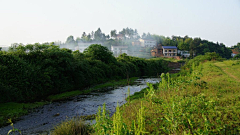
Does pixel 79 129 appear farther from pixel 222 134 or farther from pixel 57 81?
pixel 57 81

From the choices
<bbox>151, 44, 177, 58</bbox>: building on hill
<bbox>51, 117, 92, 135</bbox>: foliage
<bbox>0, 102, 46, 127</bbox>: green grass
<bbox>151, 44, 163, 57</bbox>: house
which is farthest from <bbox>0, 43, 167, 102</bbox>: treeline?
<bbox>151, 44, 177, 58</bbox>: building on hill

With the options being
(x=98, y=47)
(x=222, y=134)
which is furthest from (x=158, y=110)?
(x=98, y=47)

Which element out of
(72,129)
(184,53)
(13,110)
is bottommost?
(13,110)

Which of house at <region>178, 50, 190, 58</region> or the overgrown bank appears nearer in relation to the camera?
the overgrown bank

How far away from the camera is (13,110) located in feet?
42.5

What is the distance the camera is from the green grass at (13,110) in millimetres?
11789

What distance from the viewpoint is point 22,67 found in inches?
659

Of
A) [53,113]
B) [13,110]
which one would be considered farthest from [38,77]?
[53,113]

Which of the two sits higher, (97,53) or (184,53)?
(184,53)

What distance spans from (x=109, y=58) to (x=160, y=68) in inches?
932

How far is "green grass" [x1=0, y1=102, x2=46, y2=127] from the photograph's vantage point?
11.8 meters

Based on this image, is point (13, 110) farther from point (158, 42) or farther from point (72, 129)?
point (158, 42)

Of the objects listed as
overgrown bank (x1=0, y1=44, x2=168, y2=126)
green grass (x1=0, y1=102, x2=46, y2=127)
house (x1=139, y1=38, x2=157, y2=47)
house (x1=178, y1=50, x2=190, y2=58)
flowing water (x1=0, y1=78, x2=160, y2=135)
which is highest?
house (x1=139, y1=38, x2=157, y2=47)

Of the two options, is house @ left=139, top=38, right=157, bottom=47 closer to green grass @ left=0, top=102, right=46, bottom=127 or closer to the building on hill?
the building on hill
